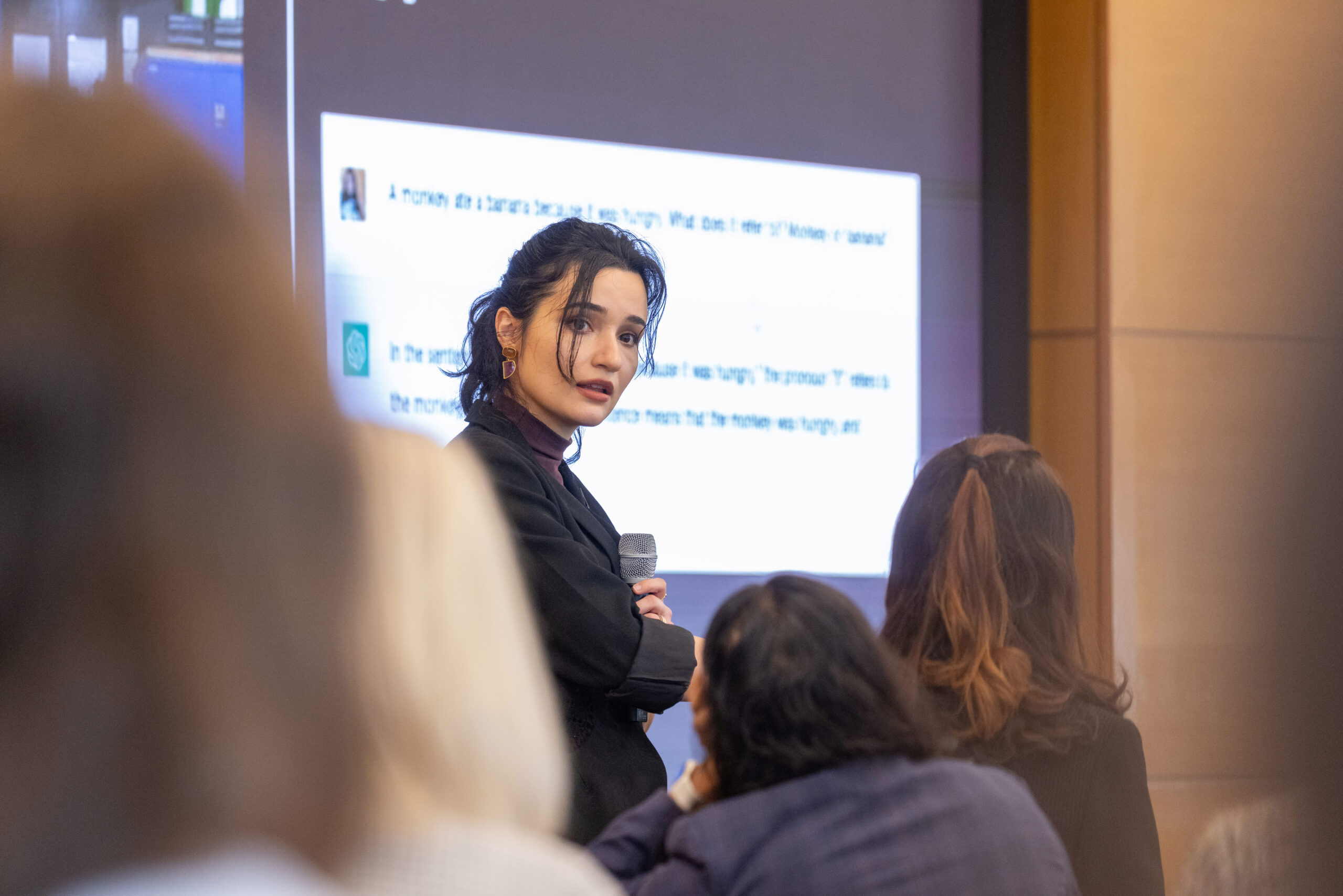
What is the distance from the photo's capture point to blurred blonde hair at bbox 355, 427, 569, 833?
1.70 feet

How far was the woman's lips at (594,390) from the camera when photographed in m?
2.29

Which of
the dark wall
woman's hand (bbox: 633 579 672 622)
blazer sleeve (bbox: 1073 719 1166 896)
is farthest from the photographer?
the dark wall

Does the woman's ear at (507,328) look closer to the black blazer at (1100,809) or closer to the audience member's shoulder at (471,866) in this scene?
the black blazer at (1100,809)

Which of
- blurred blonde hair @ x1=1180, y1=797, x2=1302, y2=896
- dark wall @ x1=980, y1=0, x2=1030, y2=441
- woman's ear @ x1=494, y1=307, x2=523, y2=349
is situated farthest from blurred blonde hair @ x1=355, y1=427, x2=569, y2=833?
dark wall @ x1=980, y1=0, x2=1030, y2=441

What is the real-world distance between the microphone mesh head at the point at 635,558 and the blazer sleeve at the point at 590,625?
0.14m

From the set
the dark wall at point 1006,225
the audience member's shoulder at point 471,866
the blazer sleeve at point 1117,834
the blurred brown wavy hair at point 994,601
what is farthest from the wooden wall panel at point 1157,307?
the audience member's shoulder at point 471,866

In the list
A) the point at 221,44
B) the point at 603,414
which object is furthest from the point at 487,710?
the point at 221,44

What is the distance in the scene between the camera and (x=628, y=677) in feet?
6.63

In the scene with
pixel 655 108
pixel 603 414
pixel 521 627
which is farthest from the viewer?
pixel 655 108

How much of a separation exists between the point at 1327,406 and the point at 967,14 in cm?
421

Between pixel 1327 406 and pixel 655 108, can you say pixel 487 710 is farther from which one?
pixel 655 108

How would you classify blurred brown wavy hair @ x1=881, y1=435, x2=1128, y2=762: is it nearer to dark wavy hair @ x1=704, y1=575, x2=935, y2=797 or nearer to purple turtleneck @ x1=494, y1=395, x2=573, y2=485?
dark wavy hair @ x1=704, y1=575, x2=935, y2=797

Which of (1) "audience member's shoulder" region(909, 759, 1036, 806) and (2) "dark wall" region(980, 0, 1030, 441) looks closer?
(1) "audience member's shoulder" region(909, 759, 1036, 806)

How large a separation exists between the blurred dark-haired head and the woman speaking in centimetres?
153
